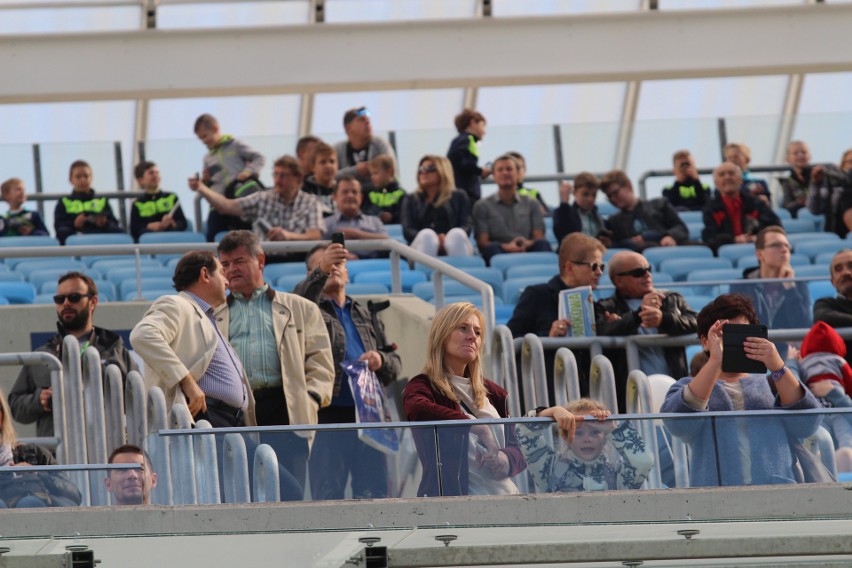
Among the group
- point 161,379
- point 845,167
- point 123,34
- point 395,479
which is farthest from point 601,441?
point 123,34

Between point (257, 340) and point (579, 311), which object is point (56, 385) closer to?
point (257, 340)

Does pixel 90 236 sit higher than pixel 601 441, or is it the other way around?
pixel 90 236

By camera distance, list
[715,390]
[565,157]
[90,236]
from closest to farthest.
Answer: [715,390] → [90,236] → [565,157]

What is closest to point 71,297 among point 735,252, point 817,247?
point 735,252

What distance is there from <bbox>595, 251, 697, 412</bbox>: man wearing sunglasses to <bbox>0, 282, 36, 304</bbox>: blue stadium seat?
14.2 ft

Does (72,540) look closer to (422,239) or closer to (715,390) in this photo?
(715,390)

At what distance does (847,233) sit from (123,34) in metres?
7.13

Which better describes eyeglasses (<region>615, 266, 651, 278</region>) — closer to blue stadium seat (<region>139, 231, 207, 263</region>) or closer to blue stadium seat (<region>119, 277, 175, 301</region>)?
blue stadium seat (<region>119, 277, 175, 301</region>)

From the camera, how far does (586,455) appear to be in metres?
5.34

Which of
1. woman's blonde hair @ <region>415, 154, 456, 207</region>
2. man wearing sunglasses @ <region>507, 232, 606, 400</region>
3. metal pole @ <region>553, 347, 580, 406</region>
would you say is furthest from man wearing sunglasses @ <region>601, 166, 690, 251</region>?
metal pole @ <region>553, 347, 580, 406</region>

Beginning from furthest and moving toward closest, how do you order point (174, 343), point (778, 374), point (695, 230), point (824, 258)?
1. point (695, 230)
2. point (824, 258)
3. point (174, 343)
4. point (778, 374)

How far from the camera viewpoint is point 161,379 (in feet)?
21.7

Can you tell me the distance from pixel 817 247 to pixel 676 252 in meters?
1.17

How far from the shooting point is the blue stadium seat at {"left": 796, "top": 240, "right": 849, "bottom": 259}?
12.6 metres
